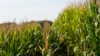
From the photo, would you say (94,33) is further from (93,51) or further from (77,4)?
(77,4)

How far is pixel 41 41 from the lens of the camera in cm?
1034

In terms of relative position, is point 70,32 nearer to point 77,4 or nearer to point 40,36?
point 40,36

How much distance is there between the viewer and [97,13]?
787cm

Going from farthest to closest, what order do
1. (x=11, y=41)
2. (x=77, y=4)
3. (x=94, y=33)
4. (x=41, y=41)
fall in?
(x=77, y=4)
(x=41, y=41)
(x=11, y=41)
(x=94, y=33)

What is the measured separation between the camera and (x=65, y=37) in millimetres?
10695

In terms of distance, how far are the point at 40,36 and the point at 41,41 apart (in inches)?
16.1

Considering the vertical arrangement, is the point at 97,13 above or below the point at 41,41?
above

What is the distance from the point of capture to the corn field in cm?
777

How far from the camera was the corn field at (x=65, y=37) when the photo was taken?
777cm

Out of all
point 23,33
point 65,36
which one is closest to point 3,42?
point 23,33

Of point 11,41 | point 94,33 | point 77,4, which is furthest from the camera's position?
point 77,4

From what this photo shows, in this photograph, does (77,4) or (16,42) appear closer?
(16,42)

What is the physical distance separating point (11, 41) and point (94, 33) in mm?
2781

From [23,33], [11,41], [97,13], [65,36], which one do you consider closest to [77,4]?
[65,36]
